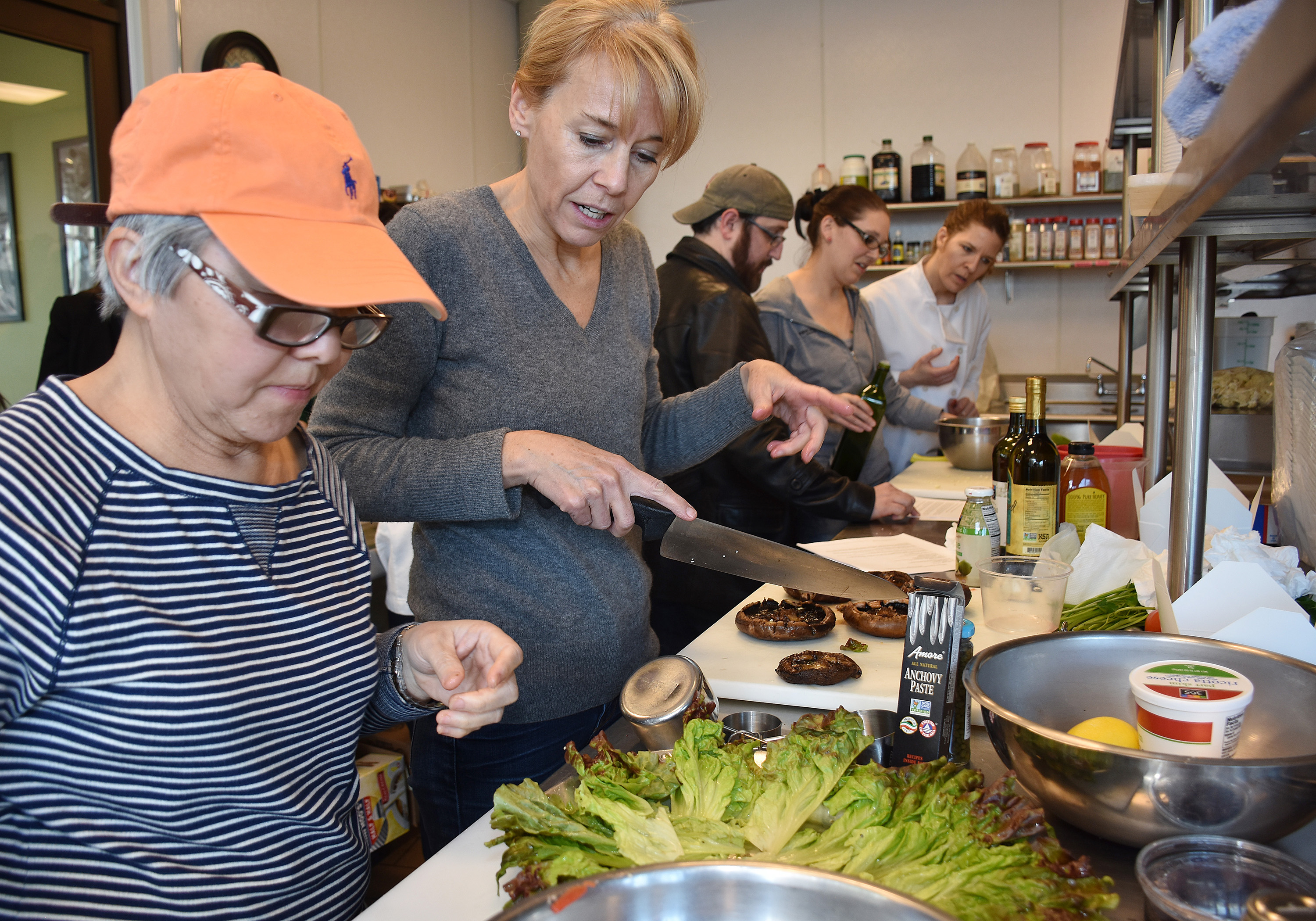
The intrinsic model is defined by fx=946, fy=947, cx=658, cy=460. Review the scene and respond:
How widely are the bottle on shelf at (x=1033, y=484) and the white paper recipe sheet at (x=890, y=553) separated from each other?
17 centimetres

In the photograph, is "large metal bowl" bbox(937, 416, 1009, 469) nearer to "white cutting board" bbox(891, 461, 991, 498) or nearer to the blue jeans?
"white cutting board" bbox(891, 461, 991, 498)

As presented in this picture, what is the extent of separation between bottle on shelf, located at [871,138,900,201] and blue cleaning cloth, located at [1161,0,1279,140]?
5.55m

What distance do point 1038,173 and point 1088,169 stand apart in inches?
11.2

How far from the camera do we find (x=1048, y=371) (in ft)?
20.9

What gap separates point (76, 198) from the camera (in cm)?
387

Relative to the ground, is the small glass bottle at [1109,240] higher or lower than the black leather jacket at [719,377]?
higher

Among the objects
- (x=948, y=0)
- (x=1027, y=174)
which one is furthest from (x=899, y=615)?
(x=948, y=0)

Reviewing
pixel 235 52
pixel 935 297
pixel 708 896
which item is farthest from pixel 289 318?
pixel 235 52

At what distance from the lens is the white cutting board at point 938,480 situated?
3154 millimetres

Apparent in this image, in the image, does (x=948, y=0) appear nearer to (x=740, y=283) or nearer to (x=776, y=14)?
(x=776, y=14)

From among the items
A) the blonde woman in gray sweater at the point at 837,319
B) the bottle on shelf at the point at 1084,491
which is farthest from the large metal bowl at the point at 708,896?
the blonde woman in gray sweater at the point at 837,319

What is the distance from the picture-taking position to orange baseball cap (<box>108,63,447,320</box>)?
0.89m

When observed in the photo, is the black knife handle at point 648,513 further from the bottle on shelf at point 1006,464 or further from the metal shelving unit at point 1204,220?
the bottle on shelf at point 1006,464

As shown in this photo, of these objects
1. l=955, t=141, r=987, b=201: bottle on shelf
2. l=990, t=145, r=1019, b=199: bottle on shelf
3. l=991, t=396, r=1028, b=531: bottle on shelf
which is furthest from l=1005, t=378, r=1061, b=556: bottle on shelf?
l=990, t=145, r=1019, b=199: bottle on shelf
